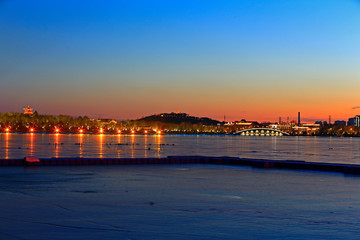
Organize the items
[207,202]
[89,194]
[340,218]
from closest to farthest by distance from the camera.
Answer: [340,218] → [207,202] → [89,194]

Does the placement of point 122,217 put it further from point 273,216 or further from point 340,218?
point 340,218

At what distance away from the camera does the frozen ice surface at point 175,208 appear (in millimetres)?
12852

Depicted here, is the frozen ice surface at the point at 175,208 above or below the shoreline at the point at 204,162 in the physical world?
below

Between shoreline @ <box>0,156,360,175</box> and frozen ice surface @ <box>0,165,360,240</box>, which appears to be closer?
frozen ice surface @ <box>0,165,360,240</box>

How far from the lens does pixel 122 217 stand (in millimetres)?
14875

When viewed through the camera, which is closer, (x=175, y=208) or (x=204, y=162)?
(x=175, y=208)

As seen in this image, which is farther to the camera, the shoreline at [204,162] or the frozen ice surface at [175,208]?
the shoreline at [204,162]

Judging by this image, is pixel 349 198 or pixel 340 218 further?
pixel 349 198

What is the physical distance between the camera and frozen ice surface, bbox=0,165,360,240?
1285 centimetres

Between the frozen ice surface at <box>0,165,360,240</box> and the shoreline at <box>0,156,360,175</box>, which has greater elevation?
the shoreline at <box>0,156,360,175</box>

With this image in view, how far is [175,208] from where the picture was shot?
55.1 feet

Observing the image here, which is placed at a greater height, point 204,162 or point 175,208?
point 204,162

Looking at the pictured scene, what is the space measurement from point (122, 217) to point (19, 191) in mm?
7287

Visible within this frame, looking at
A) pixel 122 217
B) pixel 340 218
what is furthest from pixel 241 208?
pixel 122 217
